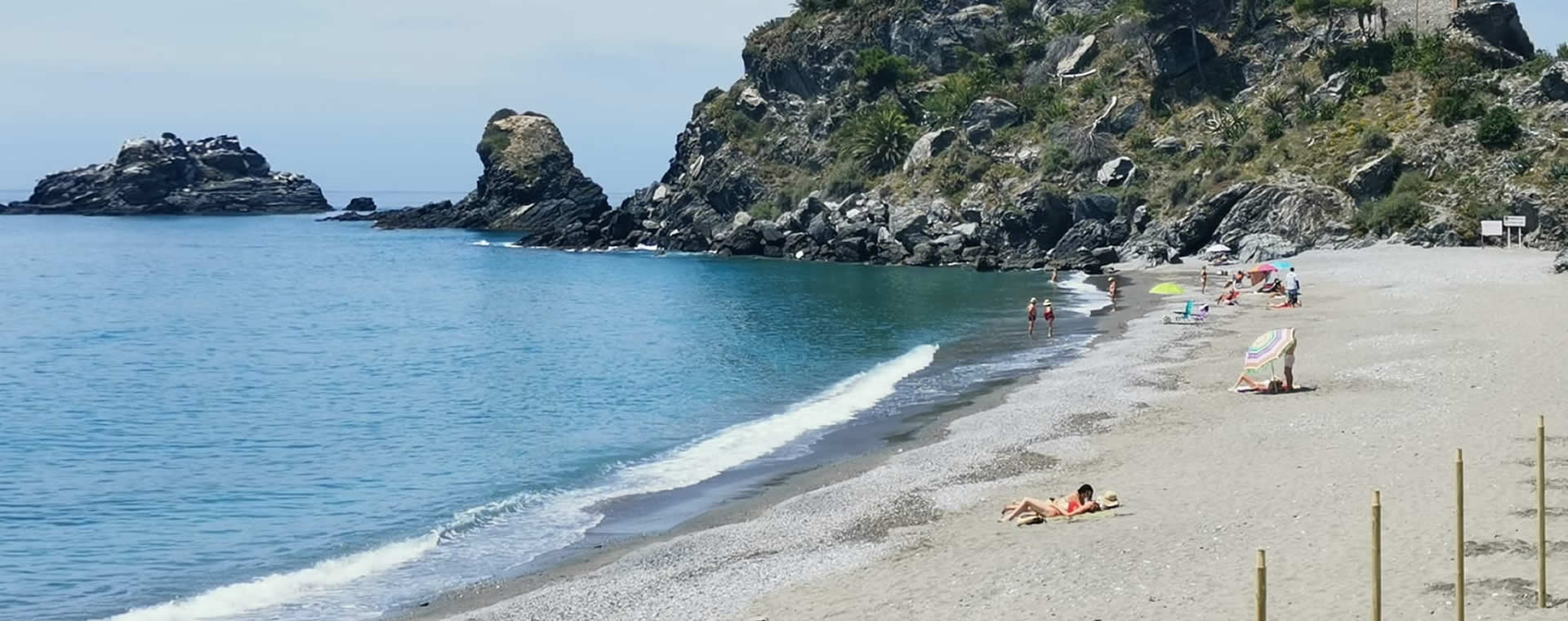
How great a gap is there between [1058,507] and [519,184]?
453ft

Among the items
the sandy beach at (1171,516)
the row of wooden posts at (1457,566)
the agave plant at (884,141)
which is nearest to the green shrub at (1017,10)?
the agave plant at (884,141)

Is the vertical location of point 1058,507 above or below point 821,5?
below

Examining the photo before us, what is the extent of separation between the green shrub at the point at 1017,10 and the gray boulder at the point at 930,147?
19.1m

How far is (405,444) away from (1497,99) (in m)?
65.6

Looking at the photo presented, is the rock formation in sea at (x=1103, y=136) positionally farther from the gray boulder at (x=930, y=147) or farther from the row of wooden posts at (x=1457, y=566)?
the row of wooden posts at (x=1457, y=566)

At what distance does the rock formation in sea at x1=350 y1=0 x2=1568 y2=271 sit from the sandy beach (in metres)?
41.1

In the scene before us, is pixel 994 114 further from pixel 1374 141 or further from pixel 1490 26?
pixel 1490 26

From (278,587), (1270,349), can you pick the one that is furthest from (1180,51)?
(278,587)

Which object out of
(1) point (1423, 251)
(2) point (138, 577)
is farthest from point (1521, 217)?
(2) point (138, 577)

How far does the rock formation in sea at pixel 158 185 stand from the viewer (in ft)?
600

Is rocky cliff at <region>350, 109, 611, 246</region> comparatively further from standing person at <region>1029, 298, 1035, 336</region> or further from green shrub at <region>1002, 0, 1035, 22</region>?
standing person at <region>1029, 298, 1035, 336</region>

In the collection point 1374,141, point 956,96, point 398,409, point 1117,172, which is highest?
point 956,96

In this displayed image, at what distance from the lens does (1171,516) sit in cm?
1738

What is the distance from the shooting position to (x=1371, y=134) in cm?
7400
